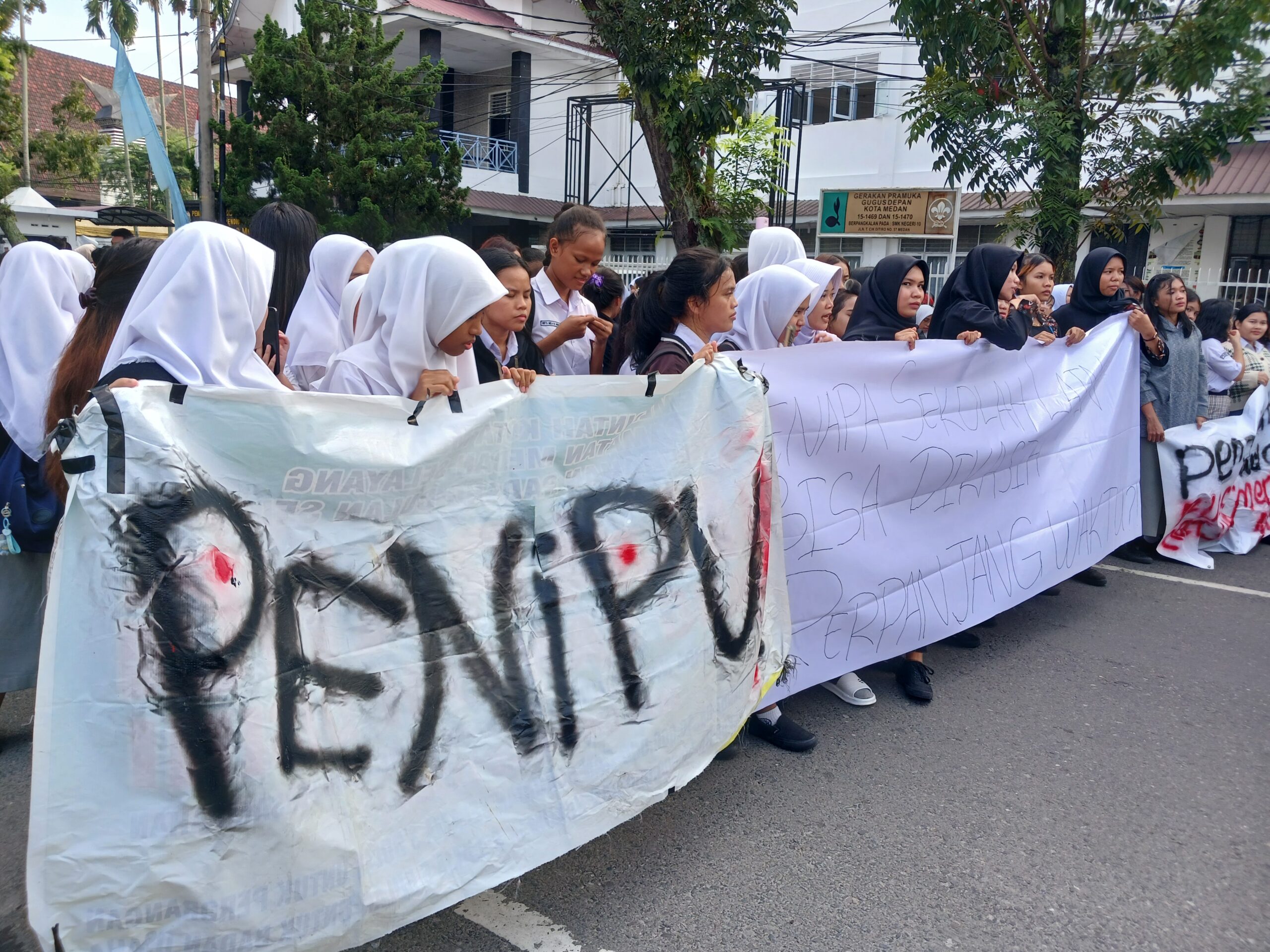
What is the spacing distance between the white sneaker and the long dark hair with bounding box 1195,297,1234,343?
388 cm

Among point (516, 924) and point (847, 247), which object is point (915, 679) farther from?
point (847, 247)

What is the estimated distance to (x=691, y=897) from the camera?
2.53m

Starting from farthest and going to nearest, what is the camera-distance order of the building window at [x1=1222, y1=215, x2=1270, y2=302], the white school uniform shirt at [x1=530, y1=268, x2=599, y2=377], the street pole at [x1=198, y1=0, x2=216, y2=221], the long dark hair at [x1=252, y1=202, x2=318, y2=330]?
the street pole at [x1=198, y1=0, x2=216, y2=221]
the building window at [x1=1222, y1=215, x2=1270, y2=302]
the white school uniform shirt at [x1=530, y1=268, x2=599, y2=377]
the long dark hair at [x1=252, y1=202, x2=318, y2=330]

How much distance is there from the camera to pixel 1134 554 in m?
5.82

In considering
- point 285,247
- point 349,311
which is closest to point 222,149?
point 285,247

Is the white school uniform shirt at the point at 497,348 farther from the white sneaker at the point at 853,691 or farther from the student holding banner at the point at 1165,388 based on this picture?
the student holding banner at the point at 1165,388

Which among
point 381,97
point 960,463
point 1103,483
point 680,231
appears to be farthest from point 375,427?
point 381,97

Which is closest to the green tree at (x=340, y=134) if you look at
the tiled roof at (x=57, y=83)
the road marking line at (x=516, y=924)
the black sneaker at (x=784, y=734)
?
the black sneaker at (x=784, y=734)

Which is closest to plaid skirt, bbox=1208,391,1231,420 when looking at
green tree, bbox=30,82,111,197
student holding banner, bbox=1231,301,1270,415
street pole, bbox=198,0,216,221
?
student holding banner, bbox=1231,301,1270,415

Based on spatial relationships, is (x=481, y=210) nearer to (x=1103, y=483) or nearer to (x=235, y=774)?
(x=1103, y=483)

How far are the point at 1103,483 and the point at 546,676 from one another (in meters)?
3.60

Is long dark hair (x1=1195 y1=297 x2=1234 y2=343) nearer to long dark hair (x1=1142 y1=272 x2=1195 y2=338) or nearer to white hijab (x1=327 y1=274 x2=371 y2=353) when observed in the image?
long dark hair (x1=1142 y1=272 x2=1195 y2=338)

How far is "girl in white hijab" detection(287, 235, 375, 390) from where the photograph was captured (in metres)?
3.75

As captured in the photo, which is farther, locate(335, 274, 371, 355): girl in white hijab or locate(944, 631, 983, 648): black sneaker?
locate(944, 631, 983, 648): black sneaker
